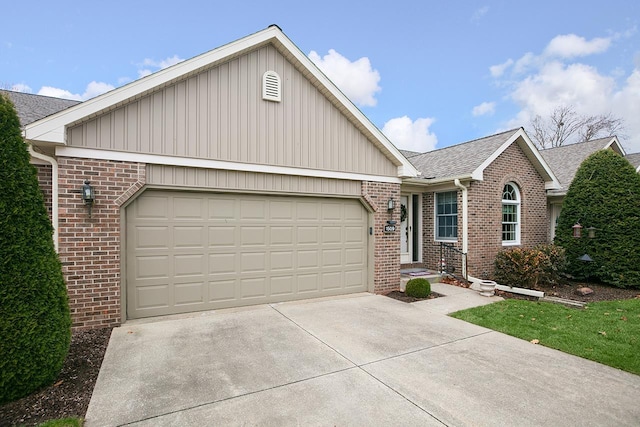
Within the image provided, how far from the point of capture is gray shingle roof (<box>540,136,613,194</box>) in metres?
12.9

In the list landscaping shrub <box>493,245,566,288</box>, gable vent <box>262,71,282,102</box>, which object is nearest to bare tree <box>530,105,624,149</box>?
landscaping shrub <box>493,245,566,288</box>

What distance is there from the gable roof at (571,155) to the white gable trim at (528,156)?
1.45 m

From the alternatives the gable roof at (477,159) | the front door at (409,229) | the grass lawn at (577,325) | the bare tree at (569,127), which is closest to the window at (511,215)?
the gable roof at (477,159)

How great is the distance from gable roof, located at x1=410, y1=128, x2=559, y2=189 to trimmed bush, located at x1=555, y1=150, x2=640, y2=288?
122 centimetres

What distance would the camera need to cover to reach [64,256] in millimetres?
5066

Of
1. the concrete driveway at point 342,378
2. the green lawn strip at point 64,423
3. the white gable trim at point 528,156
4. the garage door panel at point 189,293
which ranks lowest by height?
the concrete driveway at point 342,378

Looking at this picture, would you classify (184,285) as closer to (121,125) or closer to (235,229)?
(235,229)

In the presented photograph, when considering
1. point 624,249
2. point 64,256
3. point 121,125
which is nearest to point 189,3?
point 121,125

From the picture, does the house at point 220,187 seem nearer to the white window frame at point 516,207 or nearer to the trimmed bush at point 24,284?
the trimmed bush at point 24,284

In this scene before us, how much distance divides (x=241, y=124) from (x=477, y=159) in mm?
7222

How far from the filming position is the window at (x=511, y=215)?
1057 centimetres

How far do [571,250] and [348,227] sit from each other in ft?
24.5

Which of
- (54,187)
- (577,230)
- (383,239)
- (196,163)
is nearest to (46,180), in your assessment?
(54,187)

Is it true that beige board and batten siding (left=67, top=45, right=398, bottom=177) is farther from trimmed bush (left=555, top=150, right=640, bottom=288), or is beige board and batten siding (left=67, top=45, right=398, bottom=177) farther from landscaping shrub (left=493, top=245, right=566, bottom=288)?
trimmed bush (left=555, top=150, right=640, bottom=288)
